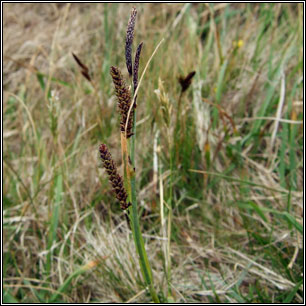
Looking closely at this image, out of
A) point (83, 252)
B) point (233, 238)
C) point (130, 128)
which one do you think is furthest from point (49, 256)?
point (130, 128)

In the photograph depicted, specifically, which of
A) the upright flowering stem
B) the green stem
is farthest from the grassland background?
the upright flowering stem

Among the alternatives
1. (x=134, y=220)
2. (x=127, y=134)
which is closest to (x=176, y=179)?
(x=134, y=220)

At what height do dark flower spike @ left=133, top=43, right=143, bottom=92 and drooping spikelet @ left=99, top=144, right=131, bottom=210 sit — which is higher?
dark flower spike @ left=133, top=43, right=143, bottom=92

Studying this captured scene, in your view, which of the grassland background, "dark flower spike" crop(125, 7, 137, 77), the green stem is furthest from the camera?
the grassland background

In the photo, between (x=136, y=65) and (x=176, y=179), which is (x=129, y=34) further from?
(x=176, y=179)

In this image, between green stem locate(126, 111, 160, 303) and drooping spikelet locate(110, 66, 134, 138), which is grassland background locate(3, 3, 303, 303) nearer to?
green stem locate(126, 111, 160, 303)

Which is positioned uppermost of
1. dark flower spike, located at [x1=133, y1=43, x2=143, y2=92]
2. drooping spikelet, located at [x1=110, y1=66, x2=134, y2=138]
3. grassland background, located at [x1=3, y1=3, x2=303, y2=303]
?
dark flower spike, located at [x1=133, y1=43, x2=143, y2=92]

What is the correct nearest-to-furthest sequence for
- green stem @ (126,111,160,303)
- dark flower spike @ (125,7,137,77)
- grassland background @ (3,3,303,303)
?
dark flower spike @ (125,7,137,77), green stem @ (126,111,160,303), grassland background @ (3,3,303,303)
